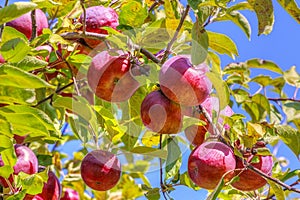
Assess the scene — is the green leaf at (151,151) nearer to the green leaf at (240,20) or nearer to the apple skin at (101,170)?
the apple skin at (101,170)

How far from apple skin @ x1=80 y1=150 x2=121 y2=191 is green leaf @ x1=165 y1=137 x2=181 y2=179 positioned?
17 centimetres

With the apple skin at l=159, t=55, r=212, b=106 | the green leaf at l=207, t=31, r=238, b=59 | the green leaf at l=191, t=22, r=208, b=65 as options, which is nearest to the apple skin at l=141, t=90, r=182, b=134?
the apple skin at l=159, t=55, r=212, b=106

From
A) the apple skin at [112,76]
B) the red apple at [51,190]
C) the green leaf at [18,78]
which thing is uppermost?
the green leaf at [18,78]

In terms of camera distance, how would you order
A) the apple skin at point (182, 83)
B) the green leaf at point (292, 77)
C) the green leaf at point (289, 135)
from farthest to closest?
the green leaf at point (292, 77), the green leaf at point (289, 135), the apple skin at point (182, 83)

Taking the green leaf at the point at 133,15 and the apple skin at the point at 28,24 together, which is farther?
the apple skin at the point at 28,24

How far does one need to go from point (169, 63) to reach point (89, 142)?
61cm

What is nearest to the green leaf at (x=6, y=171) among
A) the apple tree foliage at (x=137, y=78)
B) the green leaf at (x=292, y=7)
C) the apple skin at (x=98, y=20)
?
the apple tree foliage at (x=137, y=78)

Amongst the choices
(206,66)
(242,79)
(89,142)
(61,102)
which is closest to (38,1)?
(61,102)

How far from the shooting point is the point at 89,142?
6.28 ft

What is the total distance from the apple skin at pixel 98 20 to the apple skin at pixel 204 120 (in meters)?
0.34

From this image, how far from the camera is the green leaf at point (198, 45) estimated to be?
1.34 m

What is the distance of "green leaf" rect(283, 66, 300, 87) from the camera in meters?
2.22

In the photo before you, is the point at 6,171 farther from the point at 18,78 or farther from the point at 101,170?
the point at 18,78

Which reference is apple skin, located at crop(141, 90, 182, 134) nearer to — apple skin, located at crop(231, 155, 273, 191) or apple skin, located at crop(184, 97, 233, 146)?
apple skin, located at crop(184, 97, 233, 146)
